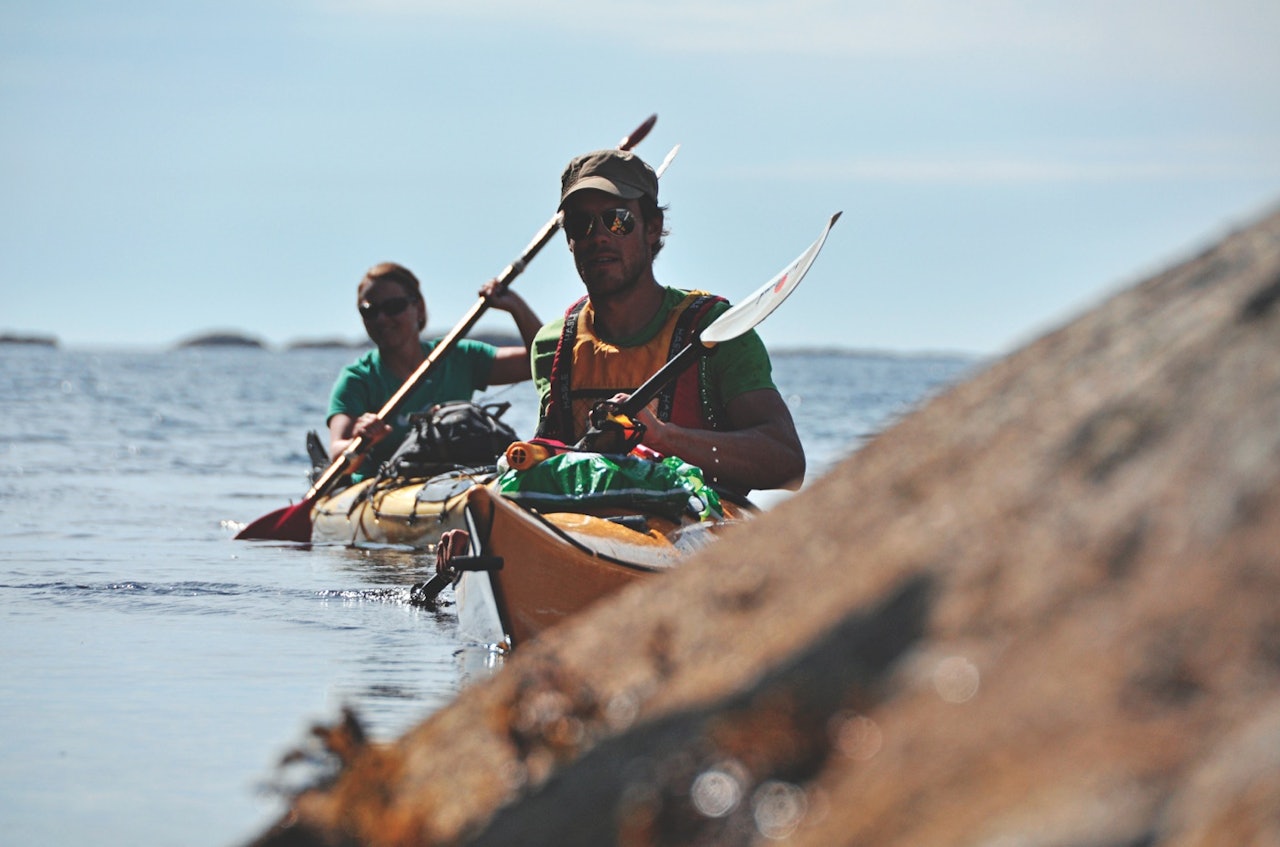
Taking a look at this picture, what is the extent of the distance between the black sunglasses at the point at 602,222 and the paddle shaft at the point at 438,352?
10.9ft

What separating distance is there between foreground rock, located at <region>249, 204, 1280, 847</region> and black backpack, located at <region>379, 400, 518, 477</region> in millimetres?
7467

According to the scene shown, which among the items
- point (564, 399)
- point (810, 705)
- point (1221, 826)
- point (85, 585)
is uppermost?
point (85, 585)

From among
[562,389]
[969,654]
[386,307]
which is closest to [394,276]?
[386,307]

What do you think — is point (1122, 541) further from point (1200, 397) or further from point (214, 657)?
point (214, 657)

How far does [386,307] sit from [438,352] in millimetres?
466

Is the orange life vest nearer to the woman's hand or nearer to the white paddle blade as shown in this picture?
the white paddle blade

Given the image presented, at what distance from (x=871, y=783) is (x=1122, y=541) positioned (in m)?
0.40

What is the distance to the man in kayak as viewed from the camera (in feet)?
19.7

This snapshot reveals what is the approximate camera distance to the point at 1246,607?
65.3 inches

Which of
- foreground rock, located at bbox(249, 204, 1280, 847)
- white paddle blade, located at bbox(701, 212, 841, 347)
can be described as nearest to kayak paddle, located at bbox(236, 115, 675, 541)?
white paddle blade, located at bbox(701, 212, 841, 347)

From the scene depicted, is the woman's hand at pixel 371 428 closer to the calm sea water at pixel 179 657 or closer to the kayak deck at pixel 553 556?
the calm sea water at pixel 179 657

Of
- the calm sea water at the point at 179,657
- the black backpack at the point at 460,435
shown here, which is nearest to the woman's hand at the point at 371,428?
the black backpack at the point at 460,435

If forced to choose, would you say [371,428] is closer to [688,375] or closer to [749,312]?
[688,375]

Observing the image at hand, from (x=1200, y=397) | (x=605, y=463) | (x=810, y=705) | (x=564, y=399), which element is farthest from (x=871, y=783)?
(x=564, y=399)
